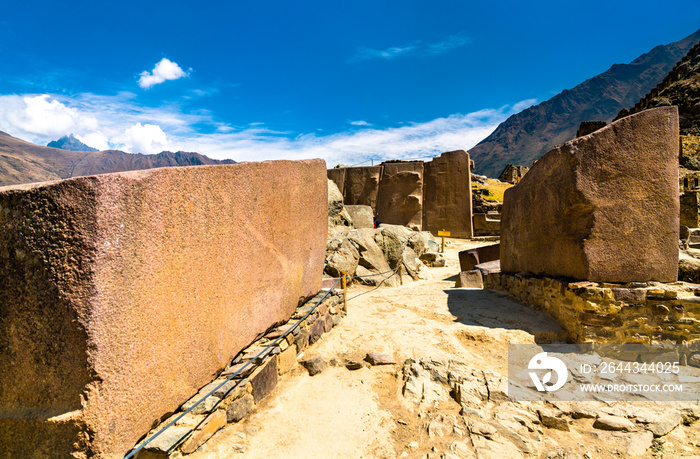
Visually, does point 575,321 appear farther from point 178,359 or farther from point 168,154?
point 168,154

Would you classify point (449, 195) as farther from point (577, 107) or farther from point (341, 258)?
point (577, 107)

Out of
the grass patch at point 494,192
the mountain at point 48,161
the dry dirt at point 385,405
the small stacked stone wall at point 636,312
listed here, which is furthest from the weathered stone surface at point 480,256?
the mountain at point 48,161

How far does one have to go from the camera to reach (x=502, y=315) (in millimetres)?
4324

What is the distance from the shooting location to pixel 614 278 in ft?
11.3

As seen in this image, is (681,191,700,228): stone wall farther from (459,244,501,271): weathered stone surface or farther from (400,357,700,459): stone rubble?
(400,357,700,459): stone rubble

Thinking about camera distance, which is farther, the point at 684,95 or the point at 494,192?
the point at 684,95

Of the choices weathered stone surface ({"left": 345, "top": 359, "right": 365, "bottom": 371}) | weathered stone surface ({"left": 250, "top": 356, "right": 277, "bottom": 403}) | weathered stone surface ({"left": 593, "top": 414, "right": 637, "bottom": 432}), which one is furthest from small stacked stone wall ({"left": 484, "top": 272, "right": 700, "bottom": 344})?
weathered stone surface ({"left": 250, "top": 356, "right": 277, "bottom": 403})

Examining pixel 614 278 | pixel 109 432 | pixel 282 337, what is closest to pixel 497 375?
pixel 614 278

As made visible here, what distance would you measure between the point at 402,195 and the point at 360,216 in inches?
207

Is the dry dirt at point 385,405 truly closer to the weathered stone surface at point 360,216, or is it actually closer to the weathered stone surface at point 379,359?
the weathered stone surface at point 379,359

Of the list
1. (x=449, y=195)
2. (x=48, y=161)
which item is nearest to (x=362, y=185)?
(x=449, y=195)

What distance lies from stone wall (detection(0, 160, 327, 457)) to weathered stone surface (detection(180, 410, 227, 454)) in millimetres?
205

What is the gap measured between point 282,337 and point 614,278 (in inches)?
126

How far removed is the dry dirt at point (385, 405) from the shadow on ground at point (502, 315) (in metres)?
0.01
